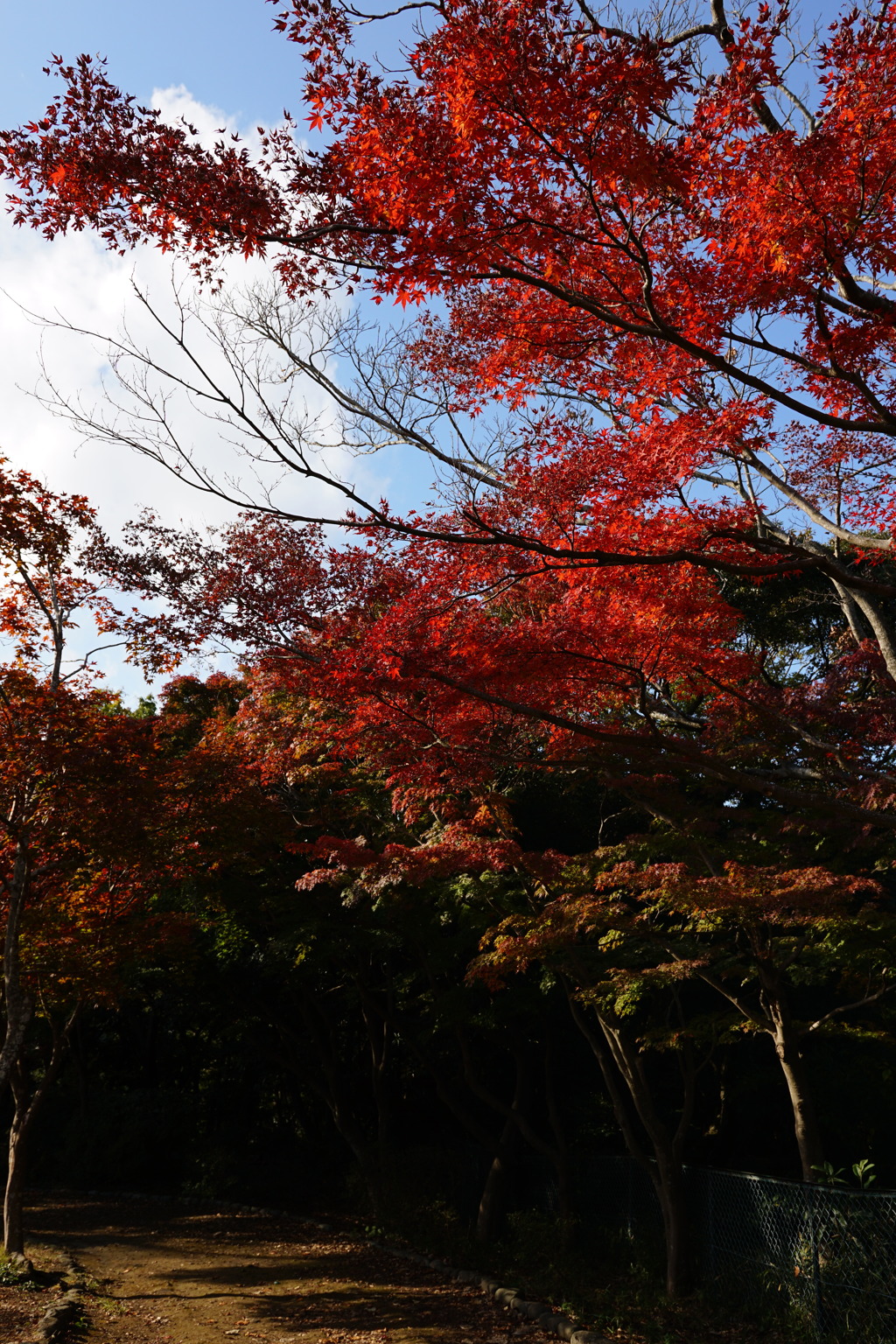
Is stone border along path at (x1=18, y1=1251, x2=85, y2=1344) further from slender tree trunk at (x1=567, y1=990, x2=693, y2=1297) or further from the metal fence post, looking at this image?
the metal fence post

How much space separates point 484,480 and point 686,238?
3.43m

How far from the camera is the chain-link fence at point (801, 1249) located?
25.8 ft

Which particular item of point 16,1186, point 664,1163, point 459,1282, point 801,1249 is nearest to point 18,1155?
point 16,1186

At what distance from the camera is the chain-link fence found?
785 centimetres

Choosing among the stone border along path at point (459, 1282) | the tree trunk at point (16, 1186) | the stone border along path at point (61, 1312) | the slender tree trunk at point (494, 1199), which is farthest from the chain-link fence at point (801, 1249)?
the tree trunk at point (16, 1186)

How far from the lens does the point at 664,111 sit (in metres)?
6.19

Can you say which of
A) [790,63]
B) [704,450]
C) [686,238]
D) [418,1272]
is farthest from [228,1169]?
[790,63]

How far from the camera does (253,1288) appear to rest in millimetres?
11359

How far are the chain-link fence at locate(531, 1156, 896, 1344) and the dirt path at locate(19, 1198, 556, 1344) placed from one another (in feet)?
7.45

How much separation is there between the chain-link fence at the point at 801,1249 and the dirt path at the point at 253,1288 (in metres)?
2.27

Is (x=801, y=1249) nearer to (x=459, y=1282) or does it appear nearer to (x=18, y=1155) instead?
(x=459, y=1282)

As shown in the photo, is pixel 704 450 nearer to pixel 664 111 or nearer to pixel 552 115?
pixel 664 111

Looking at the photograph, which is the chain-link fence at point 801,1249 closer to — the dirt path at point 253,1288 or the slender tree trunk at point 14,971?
the dirt path at point 253,1288

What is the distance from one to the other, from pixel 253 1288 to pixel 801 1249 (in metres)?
6.62
